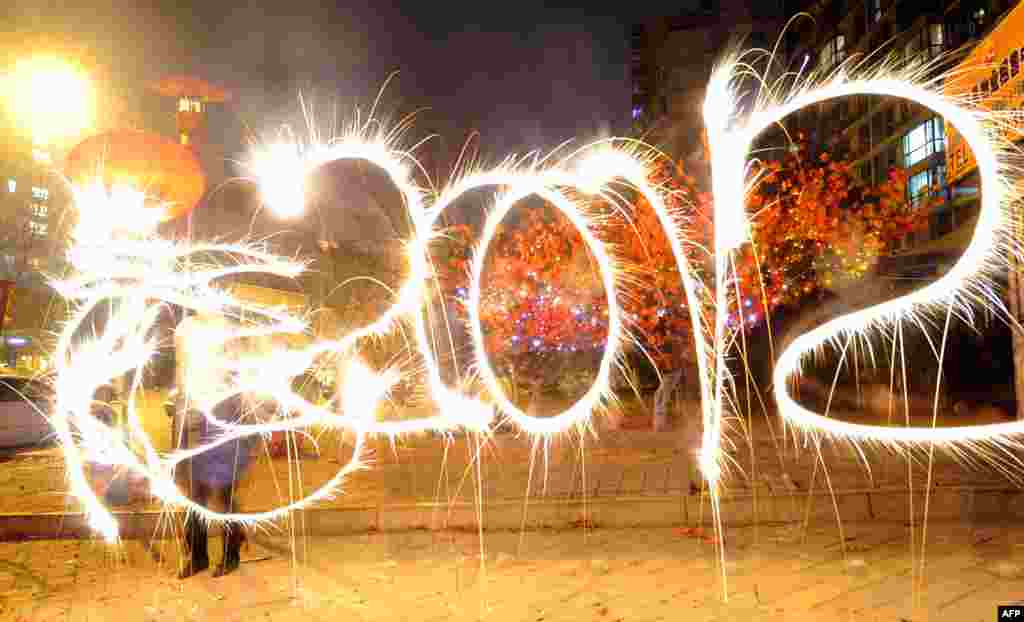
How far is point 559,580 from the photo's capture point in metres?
5.12

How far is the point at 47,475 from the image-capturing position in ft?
Result: 32.6

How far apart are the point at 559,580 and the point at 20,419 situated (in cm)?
1197

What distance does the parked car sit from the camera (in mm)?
12922

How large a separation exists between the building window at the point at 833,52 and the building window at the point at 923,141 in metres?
7.45

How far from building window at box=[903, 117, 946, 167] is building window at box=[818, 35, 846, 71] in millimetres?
7449

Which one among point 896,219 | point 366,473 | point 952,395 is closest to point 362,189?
point 366,473

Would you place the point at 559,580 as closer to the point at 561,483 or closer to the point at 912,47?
the point at 561,483

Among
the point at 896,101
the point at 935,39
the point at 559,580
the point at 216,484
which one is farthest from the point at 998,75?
the point at 896,101

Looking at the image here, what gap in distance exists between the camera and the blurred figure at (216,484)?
5453 millimetres

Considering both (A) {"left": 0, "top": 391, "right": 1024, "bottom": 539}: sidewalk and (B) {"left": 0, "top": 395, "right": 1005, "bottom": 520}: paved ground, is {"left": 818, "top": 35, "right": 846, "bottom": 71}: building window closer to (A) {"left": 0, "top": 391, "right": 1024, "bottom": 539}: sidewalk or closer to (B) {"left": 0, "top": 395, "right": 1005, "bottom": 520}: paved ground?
(B) {"left": 0, "top": 395, "right": 1005, "bottom": 520}: paved ground

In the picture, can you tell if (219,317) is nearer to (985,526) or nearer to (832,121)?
(985,526)

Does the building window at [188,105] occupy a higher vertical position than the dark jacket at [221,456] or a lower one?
higher

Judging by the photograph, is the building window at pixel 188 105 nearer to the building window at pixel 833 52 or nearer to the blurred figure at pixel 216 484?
the blurred figure at pixel 216 484

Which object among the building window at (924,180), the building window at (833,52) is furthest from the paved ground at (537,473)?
the building window at (833,52)
